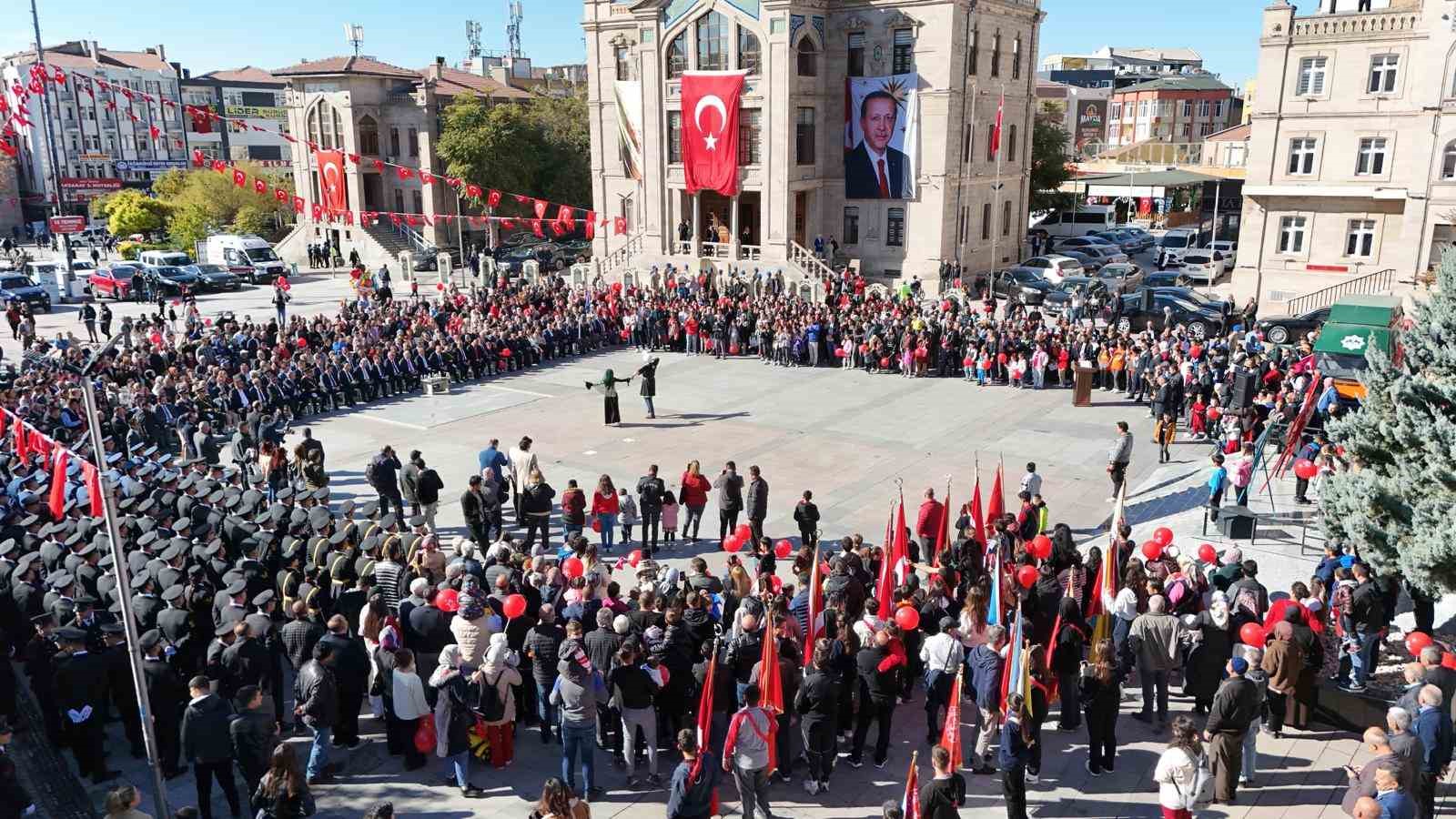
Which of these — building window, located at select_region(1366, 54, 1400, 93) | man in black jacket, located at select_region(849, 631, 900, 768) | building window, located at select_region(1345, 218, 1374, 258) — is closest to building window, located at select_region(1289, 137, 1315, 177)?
building window, located at select_region(1345, 218, 1374, 258)

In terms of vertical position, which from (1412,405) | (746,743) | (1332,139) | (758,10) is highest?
(758,10)

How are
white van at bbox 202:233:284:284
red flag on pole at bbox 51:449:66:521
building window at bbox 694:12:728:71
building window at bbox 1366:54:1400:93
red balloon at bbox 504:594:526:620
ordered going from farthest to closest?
white van at bbox 202:233:284:284
building window at bbox 694:12:728:71
building window at bbox 1366:54:1400:93
red flag on pole at bbox 51:449:66:521
red balloon at bbox 504:594:526:620

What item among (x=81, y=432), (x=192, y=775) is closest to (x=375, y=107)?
(x=81, y=432)

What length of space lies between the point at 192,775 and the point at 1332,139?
37680 mm

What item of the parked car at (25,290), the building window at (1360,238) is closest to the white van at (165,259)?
the parked car at (25,290)

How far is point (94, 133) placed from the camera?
8981cm

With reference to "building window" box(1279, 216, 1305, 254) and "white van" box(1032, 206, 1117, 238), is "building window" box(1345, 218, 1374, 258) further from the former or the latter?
"white van" box(1032, 206, 1117, 238)

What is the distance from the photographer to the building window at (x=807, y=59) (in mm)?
41125

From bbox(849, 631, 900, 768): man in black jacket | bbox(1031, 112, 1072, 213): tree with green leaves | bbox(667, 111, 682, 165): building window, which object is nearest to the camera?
bbox(849, 631, 900, 768): man in black jacket

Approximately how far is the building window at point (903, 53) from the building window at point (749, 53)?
5315 millimetres

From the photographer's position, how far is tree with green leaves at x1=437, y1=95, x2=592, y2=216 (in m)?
55.7

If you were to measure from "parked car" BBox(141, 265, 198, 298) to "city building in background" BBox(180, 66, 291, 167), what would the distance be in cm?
3613

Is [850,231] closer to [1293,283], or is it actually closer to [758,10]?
[758,10]

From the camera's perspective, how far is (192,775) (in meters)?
10.1
